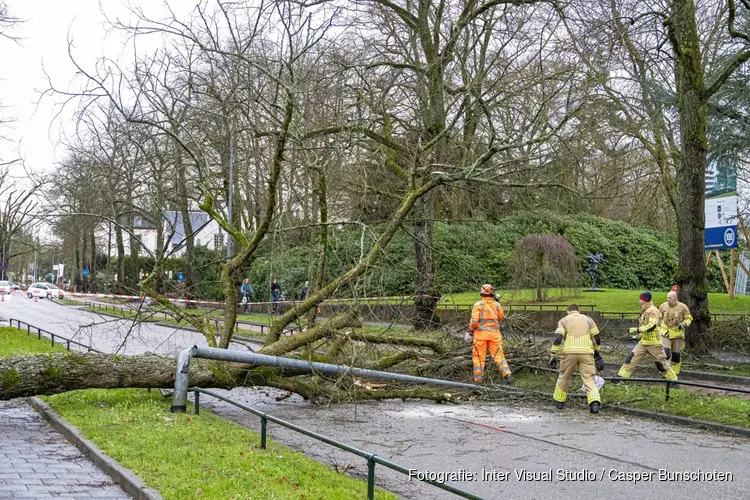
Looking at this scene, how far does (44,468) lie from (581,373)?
7780 mm

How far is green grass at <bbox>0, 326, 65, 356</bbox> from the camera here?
1788cm

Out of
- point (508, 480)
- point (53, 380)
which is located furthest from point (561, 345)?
point (53, 380)

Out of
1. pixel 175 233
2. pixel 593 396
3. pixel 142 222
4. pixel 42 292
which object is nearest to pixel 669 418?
pixel 593 396

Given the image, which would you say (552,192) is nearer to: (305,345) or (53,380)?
(305,345)

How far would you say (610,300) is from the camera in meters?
29.9

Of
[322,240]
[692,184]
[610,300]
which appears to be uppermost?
[692,184]

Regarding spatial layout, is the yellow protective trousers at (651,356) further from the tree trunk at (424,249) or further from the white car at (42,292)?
the white car at (42,292)

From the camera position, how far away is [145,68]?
13.5m

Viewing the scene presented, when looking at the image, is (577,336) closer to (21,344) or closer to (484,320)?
(484,320)

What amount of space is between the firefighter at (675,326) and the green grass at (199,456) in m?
8.98

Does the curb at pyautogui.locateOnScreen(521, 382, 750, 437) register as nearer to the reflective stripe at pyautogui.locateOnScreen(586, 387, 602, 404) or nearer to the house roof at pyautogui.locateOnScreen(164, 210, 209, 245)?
the reflective stripe at pyautogui.locateOnScreen(586, 387, 602, 404)

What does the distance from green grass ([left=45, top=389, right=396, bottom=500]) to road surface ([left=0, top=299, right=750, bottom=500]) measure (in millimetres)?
719

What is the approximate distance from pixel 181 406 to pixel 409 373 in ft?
15.4

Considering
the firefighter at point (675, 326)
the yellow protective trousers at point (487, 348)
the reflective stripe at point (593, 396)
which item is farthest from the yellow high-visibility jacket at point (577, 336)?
the firefighter at point (675, 326)
